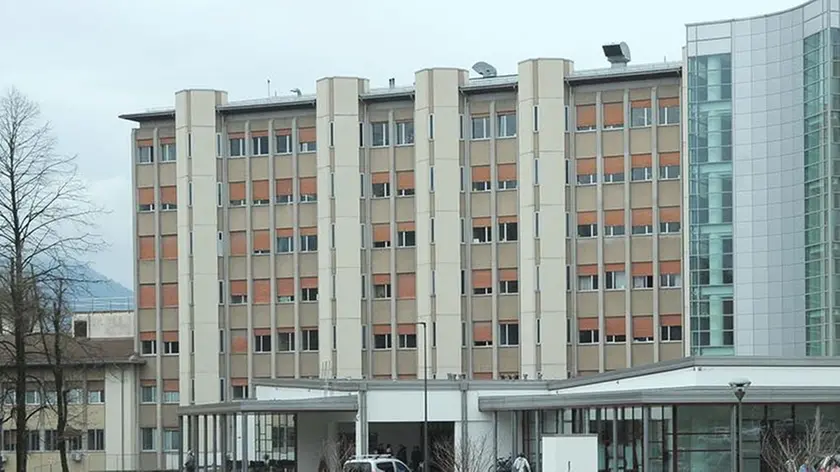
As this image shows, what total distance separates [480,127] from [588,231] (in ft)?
25.6

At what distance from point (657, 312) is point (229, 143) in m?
25.3

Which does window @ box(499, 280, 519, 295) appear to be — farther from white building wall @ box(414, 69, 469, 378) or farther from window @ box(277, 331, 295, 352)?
window @ box(277, 331, 295, 352)

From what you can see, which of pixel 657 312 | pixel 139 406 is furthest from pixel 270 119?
pixel 657 312

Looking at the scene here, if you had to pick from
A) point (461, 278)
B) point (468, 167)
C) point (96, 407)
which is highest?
point (468, 167)

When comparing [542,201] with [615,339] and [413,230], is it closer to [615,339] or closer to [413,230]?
[413,230]

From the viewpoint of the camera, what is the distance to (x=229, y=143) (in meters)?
91.4

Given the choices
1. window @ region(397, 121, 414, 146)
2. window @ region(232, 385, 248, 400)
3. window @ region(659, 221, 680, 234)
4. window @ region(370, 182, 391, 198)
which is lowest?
window @ region(232, 385, 248, 400)

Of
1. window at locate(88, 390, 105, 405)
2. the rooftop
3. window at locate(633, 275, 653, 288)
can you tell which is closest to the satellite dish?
the rooftop

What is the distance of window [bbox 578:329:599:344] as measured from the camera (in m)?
83.3

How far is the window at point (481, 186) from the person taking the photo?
281ft

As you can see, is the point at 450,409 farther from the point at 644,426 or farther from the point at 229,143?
the point at 229,143

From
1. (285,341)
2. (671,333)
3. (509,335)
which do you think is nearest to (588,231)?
(509,335)

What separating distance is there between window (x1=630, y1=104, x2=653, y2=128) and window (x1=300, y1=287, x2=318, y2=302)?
1883 cm

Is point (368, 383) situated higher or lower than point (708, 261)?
lower
